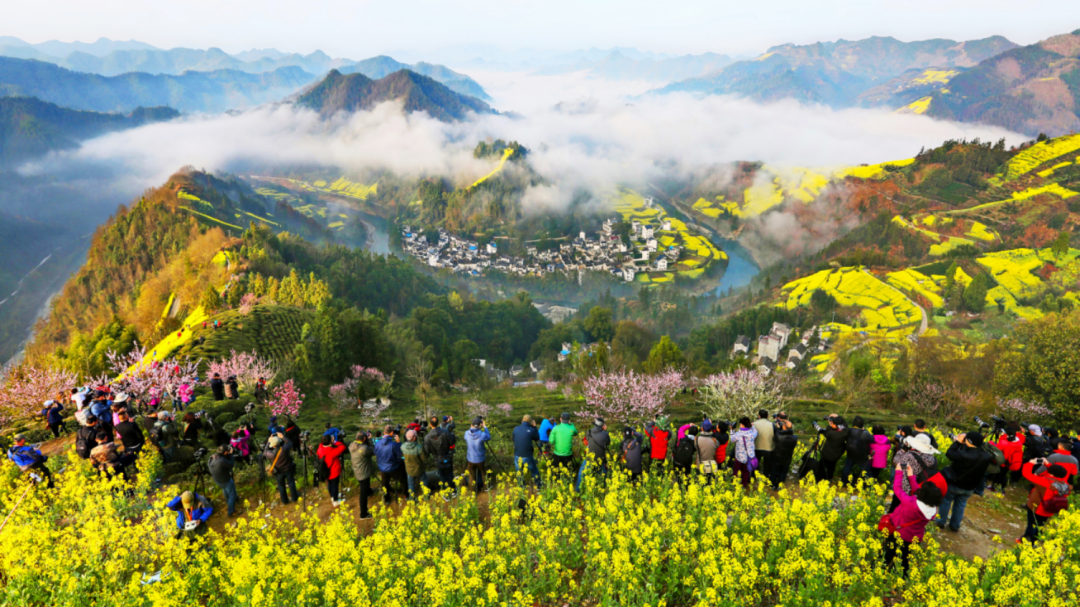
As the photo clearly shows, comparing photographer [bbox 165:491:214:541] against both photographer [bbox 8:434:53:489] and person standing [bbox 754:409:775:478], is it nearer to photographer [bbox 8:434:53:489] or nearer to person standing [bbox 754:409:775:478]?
photographer [bbox 8:434:53:489]

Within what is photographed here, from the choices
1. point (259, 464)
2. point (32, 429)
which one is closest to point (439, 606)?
point (259, 464)

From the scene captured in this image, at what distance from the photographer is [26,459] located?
43.7ft

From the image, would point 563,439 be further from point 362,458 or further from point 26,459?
point 26,459

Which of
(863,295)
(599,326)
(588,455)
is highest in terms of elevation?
(588,455)

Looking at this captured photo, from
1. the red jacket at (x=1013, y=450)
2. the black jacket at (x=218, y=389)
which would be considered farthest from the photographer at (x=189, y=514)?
the red jacket at (x=1013, y=450)

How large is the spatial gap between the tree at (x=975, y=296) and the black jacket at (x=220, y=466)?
467 ft

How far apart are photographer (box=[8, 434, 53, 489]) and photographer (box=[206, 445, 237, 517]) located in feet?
15.9

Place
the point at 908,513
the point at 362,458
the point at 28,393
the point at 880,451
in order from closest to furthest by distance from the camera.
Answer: the point at 908,513 < the point at 362,458 < the point at 880,451 < the point at 28,393

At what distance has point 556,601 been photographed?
9164mm

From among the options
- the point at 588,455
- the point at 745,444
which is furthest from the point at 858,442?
the point at 588,455

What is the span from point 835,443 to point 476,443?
31.1 ft

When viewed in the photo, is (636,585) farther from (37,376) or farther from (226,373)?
(37,376)

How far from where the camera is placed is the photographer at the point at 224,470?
41.0ft

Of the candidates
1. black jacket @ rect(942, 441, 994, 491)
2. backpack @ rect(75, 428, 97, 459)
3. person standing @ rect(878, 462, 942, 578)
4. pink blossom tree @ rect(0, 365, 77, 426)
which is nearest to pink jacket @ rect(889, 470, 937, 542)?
→ person standing @ rect(878, 462, 942, 578)
